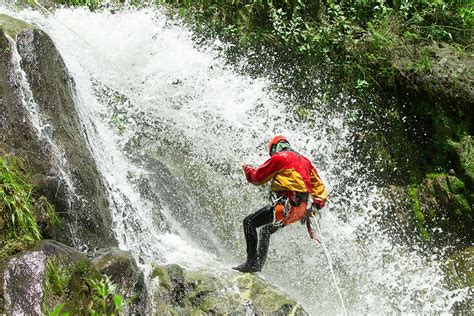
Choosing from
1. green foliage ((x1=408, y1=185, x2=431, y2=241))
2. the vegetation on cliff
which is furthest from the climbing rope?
green foliage ((x1=408, y1=185, x2=431, y2=241))

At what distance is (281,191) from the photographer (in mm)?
6262

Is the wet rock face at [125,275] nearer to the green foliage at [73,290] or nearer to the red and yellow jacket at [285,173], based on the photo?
the green foliage at [73,290]

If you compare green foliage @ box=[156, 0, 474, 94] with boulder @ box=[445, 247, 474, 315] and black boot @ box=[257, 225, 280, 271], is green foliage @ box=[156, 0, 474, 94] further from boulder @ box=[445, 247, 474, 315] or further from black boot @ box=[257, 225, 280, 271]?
black boot @ box=[257, 225, 280, 271]

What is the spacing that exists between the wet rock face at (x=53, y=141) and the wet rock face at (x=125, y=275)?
0.94 metres

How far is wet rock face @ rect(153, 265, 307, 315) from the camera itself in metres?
5.78

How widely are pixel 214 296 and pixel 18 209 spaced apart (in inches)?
93.4

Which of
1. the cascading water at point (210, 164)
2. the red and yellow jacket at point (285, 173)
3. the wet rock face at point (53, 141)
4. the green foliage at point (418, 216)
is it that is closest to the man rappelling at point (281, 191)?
the red and yellow jacket at point (285, 173)

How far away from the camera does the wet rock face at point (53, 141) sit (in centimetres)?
601

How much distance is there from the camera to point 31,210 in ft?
17.7

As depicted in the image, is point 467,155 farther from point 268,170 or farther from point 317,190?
point 268,170

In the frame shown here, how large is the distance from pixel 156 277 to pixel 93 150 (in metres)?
2.76

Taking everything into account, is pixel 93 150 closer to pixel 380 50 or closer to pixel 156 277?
pixel 156 277

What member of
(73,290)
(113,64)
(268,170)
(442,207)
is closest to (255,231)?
(268,170)

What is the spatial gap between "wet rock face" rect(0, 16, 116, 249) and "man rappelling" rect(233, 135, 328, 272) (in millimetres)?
1847
